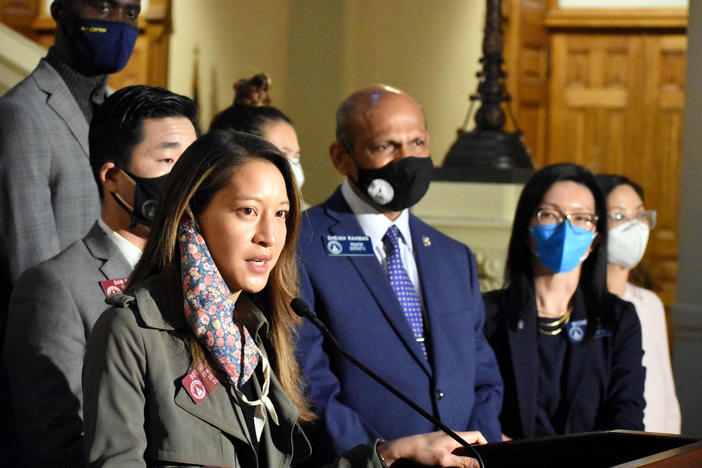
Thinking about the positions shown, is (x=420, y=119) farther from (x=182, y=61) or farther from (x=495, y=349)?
(x=182, y=61)

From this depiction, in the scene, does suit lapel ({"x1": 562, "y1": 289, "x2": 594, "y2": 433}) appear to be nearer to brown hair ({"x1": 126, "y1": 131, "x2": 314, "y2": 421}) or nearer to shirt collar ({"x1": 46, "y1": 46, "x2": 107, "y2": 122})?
brown hair ({"x1": 126, "y1": 131, "x2": 314, "y2": 421})

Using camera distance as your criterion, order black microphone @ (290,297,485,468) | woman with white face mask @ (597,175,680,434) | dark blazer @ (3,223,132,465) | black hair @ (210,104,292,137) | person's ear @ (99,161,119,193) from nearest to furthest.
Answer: black microphone @ (290,297,485,468), dark blazer @ (3,223,132,465), person's ear @ (99,161,119,193), woman with white face mask @ (597,175,680,434), black hair @ (210,104,292,137)

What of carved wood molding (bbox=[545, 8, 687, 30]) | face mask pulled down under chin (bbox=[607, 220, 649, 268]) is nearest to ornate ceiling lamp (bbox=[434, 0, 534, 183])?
face mask pulled down under chin (bbox=[607, 220, 649, 268])

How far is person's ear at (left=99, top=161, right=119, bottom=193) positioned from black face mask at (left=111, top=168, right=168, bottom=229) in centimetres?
2

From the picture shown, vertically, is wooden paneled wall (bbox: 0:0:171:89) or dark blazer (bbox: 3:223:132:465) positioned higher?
wooden paneled wall (bbox: 0:0:171:89)

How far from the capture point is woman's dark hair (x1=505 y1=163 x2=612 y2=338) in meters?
2.95

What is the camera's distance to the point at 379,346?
245 cm

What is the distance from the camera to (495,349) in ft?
9.57

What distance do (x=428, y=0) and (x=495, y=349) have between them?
13.1 feet

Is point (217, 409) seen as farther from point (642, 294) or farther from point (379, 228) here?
point (642, 294)

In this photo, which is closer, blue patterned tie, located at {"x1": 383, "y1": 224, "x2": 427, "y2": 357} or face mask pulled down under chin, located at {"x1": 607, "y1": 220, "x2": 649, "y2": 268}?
blue patterned tie, located at {"x1": 383, "y1": 224, "x2": 427, "y2": 357}

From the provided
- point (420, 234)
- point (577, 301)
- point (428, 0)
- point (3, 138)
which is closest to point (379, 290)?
point (420, 234)

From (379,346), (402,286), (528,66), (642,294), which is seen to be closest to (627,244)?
(642,294)

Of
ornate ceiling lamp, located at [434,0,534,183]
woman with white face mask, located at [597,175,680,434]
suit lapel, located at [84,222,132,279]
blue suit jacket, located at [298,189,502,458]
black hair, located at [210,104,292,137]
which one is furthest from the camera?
ornate ceiling lamp, located at [434,0,534,183]
